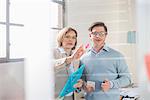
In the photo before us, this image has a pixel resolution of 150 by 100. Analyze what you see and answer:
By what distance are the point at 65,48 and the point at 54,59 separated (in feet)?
0.56

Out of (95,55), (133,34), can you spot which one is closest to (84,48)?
(95,55)

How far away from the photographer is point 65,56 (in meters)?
1.55

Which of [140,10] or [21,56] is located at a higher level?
[140,10]

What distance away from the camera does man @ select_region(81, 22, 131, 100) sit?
152 centimetres

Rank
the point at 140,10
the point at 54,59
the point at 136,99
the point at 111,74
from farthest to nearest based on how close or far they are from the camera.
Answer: the point at 111,74 → the point at 54,59 → the point at 136,99 → the point at 140,10

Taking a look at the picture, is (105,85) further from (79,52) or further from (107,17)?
(107,17)

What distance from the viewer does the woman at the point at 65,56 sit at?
144 centimetres

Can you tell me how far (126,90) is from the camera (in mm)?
1494

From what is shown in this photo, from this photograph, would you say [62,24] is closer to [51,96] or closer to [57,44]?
[57,44]

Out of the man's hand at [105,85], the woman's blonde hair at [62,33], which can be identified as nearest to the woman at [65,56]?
the woman's blonde hair at [62,33]

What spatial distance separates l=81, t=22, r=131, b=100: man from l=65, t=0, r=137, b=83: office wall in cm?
4

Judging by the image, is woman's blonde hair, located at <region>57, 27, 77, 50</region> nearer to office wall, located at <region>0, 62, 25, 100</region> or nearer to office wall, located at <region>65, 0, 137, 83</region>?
office wall, located at <region>65, 0, 137, 83</region>

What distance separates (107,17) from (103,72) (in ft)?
1.08

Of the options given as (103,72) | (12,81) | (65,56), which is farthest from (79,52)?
(12,81)
